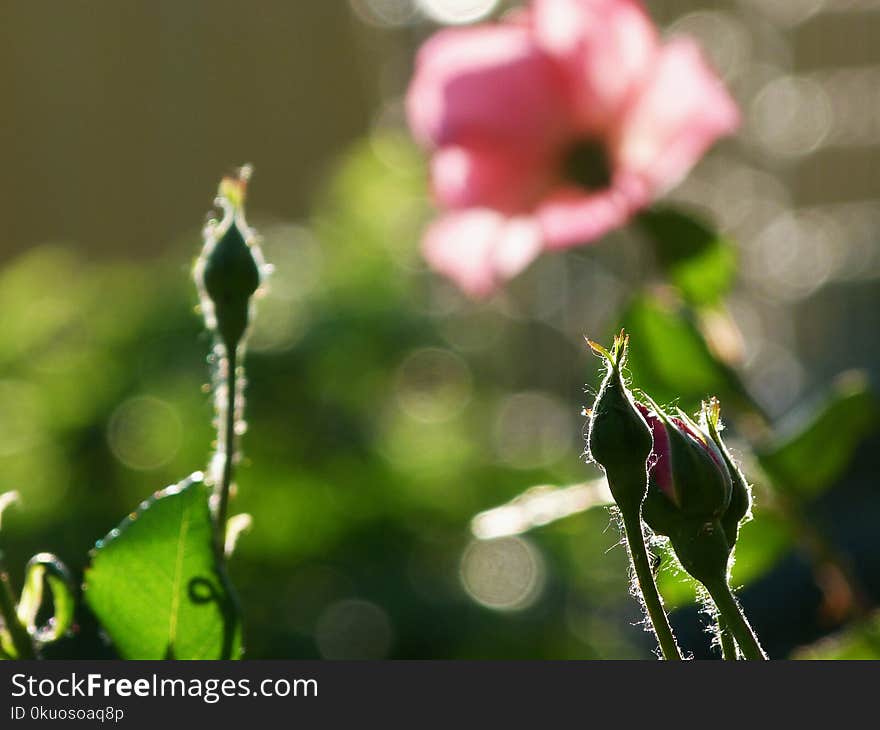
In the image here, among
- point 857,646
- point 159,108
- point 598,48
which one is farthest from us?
point 159,108

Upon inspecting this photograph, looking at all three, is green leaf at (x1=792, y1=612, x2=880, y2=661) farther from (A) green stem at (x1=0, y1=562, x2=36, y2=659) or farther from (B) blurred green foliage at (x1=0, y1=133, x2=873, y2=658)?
(B) blurred green foliage at (x1=0, y1=133, x2=873, y2=658)

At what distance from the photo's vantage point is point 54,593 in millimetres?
264

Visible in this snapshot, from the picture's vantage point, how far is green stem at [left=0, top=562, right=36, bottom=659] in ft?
0.81

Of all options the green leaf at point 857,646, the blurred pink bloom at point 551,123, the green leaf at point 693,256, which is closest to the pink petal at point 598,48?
the blurred pink bloom at point 551,123

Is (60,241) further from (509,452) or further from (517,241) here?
(517,241)

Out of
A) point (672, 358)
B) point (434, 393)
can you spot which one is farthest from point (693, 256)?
point (434, 393)

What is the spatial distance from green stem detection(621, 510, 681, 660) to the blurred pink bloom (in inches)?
13.6

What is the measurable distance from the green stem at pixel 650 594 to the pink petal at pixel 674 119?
1.18ft

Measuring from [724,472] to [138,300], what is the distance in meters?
1.12

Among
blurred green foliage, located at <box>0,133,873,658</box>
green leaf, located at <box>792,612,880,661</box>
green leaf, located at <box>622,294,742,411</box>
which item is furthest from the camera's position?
blurred green foliage, located at <box>0,133,873,658</box>

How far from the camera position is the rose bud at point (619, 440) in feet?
0.72

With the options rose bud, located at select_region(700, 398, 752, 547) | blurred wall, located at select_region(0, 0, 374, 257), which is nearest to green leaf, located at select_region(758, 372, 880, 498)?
rose bud, located at select_region(700, 398, 752, 547)

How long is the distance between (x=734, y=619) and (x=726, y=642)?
12mm

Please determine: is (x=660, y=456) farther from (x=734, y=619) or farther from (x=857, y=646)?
(x=857, y=646)
